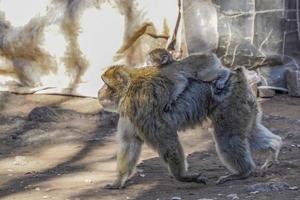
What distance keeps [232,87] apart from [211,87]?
19 cm

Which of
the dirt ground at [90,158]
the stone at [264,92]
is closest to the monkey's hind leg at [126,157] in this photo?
the dirt ground at [90,158]

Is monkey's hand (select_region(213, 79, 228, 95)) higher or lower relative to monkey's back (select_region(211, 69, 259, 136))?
higher

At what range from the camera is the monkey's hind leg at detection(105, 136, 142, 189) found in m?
7.11

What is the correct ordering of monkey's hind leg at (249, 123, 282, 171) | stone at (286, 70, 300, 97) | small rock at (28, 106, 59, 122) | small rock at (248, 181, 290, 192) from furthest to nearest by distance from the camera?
1. stone at (286, 70, 300, 97)
2. small rock at (28, 106, 59, 122)
3. monkey's hind leg at (249, 123, 282, 171)
4. small rock at (248, 181, 290, 192)

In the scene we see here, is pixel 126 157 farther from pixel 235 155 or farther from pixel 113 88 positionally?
pixel 235 155

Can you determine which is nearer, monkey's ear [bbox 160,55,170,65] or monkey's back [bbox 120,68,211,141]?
monkey's back [bbox 120,68,211,141]

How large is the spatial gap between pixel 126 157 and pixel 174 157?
18.9 inches

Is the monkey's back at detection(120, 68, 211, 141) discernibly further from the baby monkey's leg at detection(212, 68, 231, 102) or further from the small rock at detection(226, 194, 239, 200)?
the small rock at detection(226, 194, 239, 200)

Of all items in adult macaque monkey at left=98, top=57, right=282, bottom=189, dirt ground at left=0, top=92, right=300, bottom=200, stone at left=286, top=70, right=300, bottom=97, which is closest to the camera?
dirt ground at left=0, top=92, right=300, bottom=200

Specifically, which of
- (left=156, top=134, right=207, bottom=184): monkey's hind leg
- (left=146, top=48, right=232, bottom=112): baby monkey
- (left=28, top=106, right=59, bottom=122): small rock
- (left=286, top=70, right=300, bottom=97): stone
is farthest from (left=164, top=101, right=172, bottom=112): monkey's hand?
(left=286, top=70, right=300, bottom=97): stone

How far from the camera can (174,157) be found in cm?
691

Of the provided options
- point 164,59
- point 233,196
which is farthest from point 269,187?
point 164,59

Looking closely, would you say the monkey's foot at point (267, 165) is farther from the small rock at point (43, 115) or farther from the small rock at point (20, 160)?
the small rock at point (43, 115)

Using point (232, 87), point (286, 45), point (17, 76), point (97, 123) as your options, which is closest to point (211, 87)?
point (232, 87)
